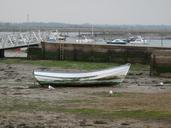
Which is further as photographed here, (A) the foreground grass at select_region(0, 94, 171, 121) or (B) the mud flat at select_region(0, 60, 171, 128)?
(A) the foreground grass at select_region(0, 94, 171, 121)

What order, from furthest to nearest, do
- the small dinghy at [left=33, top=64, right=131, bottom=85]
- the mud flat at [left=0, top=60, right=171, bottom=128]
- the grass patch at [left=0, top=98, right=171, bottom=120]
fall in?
the small dinghy at [left=33, top=64, right=131, bottom=85], the grass patch at [left=0, top=98, right=171, bottom=120], the mud flat at [left=0, top=60, right=171, bottom=128]

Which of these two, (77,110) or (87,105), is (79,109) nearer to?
(77,110)

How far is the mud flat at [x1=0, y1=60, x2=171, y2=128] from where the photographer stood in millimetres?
17422

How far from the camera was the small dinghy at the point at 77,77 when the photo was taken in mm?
27734

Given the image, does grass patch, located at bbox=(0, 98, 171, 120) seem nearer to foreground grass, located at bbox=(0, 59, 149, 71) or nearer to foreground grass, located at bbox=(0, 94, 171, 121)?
foreground grass, located at bbox=(0, 94, 171, 121)

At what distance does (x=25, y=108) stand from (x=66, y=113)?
1.98m

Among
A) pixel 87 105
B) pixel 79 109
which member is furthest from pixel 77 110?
pixel 87 105

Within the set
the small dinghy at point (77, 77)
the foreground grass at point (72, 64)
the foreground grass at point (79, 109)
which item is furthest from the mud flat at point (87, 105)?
the foreground grass at point (72, 64)

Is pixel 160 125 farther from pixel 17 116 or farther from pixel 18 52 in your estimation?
pixel 18 52

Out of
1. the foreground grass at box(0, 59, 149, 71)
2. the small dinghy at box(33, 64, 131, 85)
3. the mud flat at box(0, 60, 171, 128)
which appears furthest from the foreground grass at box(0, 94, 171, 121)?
the foreground grass at box(0, 59, 149, 71)

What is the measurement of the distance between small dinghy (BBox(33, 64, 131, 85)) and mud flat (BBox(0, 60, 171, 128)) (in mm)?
362

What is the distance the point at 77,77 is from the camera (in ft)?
91.3

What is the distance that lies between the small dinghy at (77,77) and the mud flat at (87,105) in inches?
14.3

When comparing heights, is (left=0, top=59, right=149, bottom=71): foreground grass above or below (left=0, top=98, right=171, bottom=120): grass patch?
below
